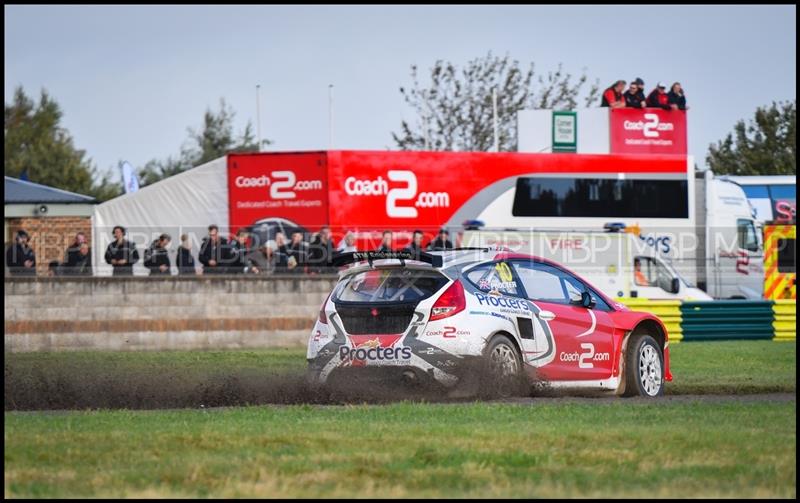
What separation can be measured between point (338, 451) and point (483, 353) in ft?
12.7

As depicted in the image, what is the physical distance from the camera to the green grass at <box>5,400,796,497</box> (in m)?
7.39

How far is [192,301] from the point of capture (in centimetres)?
2308

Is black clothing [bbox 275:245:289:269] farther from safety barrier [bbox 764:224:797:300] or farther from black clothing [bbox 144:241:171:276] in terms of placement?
safety barrier [bbox 764:224:797:300]

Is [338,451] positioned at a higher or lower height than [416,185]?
lower

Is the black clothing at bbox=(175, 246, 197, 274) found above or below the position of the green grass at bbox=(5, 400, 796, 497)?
above

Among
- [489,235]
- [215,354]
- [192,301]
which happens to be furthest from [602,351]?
[489,235]

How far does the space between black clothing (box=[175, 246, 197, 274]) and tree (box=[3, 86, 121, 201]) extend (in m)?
44.9

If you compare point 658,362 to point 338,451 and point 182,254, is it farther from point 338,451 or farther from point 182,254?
point 182,254

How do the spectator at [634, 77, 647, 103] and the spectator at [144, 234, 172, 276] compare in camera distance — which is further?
the spectator at [634, 77, 647, 103]

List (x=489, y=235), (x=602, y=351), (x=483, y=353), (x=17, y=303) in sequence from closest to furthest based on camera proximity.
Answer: (x=483, y=353) → (x=602, y=351) → (x=17, y=303) → (x=489, y=235)

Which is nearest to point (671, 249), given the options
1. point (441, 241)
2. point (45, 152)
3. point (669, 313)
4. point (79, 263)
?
point (669, 313)

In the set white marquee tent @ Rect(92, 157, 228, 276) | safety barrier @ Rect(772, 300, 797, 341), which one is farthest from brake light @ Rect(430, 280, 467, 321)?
white marquee tent @ Rect(92, 157, 228, 276)

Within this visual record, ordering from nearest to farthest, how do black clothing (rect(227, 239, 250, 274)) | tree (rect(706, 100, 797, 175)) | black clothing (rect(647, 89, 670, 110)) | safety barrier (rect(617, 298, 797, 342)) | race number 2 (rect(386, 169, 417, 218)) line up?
black clothing (rect(227, 239, 250, 274))
safety barrier (rect(617, 298, 797, 342))
race number 2 (rect(386, 169, 417, 218))
black clothing (rect(647, 89, 670, 110))
tree (rect(706, 100, 797, 175))

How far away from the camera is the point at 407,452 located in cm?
859
